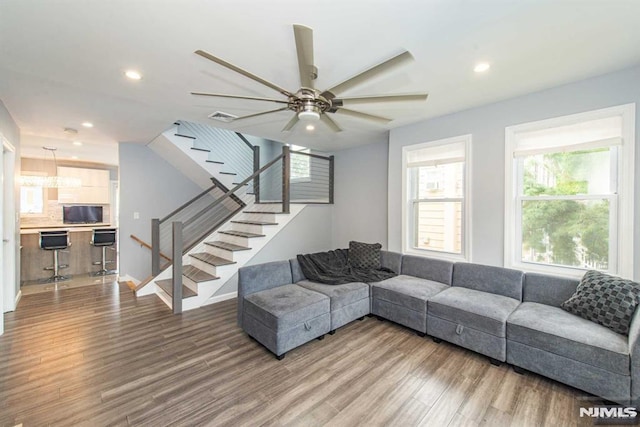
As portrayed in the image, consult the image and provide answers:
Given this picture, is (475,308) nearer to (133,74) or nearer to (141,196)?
(133,74)

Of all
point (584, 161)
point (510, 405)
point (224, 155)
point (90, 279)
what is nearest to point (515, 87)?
point (584, 161)

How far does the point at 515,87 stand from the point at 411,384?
3.09 meters

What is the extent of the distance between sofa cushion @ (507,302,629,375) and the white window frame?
1118 millimetres

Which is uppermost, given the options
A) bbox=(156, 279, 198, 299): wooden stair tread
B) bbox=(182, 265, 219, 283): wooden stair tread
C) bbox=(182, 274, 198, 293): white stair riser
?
bbox=(182, 265, 219, 283): wooden stair tread

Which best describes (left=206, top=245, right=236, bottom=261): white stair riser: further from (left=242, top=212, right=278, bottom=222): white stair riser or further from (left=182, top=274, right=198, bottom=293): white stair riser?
(left=242, top=212, right=278, bottom=222): white stair riser

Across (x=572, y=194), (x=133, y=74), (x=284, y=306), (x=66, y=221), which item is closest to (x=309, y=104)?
(x=133, y=74)

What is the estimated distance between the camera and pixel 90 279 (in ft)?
17.5

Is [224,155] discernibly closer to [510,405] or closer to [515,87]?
[515,87]

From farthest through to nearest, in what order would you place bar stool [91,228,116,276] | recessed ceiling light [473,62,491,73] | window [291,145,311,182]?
window [291,145,311,182], bar stool [91,228,116,276], recessed ceiling light [473,62,491,73]

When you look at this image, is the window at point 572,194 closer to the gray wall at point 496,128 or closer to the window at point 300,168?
the gray wall at point 496,128

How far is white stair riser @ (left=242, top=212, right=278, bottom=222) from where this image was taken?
4.76m

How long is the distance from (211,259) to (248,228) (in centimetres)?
82

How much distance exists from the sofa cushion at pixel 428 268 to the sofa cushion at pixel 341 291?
0.78 m

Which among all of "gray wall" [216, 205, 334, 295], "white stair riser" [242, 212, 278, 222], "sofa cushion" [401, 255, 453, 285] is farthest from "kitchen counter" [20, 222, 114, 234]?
"sofa cushion" [401, 255, 453, 285]
